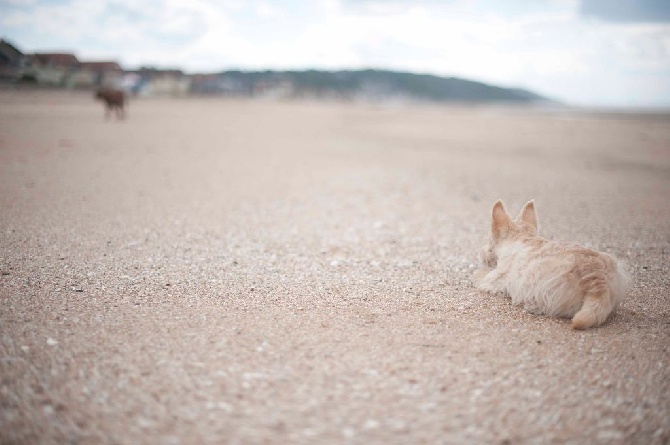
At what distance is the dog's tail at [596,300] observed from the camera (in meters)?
3.44

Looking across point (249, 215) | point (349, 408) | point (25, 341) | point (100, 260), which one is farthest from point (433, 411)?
point (249, 215)

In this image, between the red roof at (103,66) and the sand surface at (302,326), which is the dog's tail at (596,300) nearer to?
the sand surface at (302,326)

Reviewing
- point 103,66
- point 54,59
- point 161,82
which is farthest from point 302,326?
point 161,82

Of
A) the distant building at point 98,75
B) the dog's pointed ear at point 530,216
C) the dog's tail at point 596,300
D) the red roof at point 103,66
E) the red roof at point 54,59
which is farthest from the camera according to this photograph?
the distant building at point 98,75

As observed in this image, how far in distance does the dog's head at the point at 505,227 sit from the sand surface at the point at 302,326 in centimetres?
51

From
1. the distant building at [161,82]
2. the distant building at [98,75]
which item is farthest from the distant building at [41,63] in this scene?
the distant building at [161,82]

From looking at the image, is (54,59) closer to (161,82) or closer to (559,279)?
(559,279)

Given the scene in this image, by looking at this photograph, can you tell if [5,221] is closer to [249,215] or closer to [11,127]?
[249,215]

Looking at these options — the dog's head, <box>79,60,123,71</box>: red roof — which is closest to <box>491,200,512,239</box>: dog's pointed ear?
the dog's head

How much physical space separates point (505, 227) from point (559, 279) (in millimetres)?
946

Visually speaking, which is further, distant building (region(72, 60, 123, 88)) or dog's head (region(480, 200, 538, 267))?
distant building (region(72, 60, 123, 88))

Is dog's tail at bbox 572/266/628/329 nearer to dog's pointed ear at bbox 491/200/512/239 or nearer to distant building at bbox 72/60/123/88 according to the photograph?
dog's pointed ear at bbox 491/200/512/239

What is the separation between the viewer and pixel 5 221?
20.7 feet

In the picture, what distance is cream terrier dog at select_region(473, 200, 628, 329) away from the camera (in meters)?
3.48
